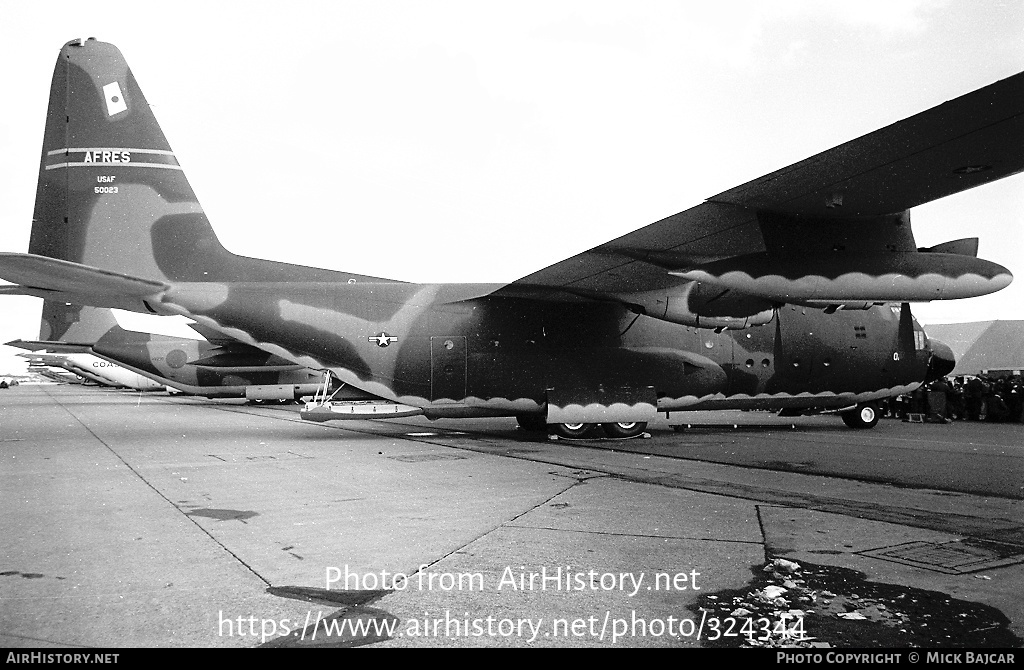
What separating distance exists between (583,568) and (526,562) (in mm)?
397

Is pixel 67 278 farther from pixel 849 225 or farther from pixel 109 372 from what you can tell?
pixel 109 372

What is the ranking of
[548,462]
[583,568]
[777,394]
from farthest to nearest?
[777,394]
[548,462]
[583,568]

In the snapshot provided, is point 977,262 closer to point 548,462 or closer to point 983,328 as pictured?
point 548,462

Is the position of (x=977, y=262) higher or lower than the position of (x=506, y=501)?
higher

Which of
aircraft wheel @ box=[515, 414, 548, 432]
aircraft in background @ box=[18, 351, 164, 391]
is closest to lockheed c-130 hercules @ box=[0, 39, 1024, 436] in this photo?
aircraft wheel @ box=[515, 414, 548, 432]

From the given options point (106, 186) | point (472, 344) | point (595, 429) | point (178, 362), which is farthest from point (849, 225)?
point (178, 362)

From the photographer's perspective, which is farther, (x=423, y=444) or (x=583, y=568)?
(x=423, y=444)

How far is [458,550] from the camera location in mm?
5223

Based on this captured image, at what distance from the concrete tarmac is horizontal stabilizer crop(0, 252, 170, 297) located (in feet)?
10.3

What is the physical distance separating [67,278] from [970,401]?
22098 mm

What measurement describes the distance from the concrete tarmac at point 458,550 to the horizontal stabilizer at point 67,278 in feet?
10.3

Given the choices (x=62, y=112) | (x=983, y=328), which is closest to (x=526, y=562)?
(x=62, y=112)

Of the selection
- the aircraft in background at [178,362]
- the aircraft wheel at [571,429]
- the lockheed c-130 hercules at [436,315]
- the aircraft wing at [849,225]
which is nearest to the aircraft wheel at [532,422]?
the lockheed c-130 hercules at [436,315]

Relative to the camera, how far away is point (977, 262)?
9.72 metres
